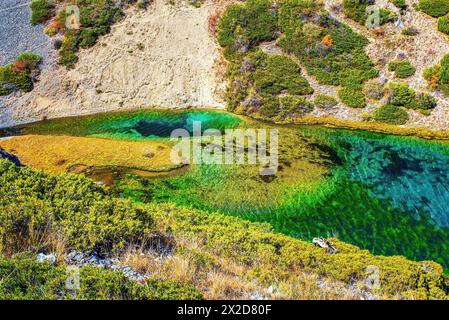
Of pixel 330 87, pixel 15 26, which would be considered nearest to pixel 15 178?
pixel 330 87

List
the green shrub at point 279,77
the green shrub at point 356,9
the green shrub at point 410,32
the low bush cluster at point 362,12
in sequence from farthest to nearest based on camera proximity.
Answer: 1. the green shrub at point 356,9
2. the low bush cluster at point 362,12
3. the green shrub at point 410,32
4. the green shrub at point 279,77

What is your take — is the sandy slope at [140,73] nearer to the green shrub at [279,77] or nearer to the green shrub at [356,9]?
the green shrub at [279,77]

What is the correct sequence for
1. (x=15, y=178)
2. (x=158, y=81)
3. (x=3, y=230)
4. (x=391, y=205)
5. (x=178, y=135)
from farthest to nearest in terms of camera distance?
(x=158, y=81) < (x=178, y=135) < (x=391, y=205) < (x=15, y=178) < (x=3, y=230)

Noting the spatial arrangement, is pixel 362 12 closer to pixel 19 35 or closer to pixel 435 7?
pixel 435 7

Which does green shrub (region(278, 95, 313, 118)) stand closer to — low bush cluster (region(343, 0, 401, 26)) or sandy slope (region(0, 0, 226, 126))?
sandy slope (region(0, 0, 226, 126))

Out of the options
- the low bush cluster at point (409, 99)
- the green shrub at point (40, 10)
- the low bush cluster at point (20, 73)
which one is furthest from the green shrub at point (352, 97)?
the green shrub at point (40, 10)

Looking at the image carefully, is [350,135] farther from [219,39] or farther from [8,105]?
[8,105]

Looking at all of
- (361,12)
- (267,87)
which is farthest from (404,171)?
(361,12)
